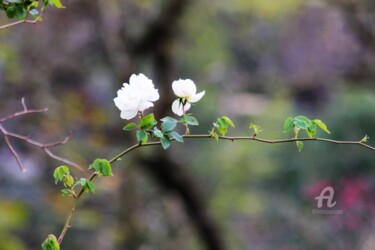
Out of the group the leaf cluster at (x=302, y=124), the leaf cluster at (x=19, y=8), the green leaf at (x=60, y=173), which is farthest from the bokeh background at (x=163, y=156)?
the leaf cluster at (x=302, y=124)

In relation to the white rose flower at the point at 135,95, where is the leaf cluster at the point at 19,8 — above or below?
above

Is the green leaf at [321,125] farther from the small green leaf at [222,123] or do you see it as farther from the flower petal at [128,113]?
the flower petal at [128,113]

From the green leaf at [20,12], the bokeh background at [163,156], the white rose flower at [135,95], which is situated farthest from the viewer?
the bokeh background at [163,156]

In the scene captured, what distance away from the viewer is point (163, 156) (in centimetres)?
384

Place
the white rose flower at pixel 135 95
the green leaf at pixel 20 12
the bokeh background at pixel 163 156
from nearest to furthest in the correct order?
1. the white rose flower at pixel 135 95
2. the green leaf at pixel 20 12
3. the bokeh background at pixel 163 156

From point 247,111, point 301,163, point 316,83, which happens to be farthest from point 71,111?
point 316,83

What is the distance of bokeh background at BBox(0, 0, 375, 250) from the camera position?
3693 millimetres

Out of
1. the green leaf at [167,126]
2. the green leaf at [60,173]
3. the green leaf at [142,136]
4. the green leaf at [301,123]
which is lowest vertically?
the green leaf at [60,173]

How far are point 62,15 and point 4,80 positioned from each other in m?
0.83

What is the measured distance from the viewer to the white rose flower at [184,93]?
99cm

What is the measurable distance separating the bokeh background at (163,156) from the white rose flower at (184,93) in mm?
2135

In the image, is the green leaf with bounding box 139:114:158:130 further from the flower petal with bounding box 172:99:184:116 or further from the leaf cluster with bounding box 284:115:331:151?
the leaf cluster with bounding box 284:115:331:151

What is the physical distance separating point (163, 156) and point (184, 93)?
2849mm

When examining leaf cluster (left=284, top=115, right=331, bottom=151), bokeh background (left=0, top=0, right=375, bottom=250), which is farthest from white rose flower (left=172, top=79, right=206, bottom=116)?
bokeh background (left=0, top=0, right=375, bottom=250)
